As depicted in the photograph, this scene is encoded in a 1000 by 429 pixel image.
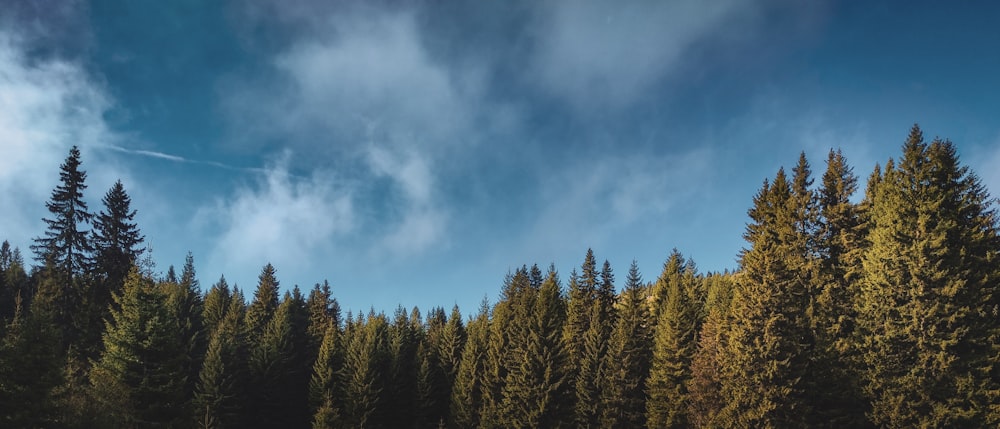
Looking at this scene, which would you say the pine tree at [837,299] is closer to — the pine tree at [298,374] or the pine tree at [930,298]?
the pine tree at [930,298]

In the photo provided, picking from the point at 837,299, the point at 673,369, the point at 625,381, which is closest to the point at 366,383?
the point at 625,381

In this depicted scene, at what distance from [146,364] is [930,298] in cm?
4813

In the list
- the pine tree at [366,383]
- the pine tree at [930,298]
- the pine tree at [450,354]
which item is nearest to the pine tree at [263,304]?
the pine tree at [366,383]

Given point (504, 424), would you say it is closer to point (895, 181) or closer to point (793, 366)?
point (793, 366)

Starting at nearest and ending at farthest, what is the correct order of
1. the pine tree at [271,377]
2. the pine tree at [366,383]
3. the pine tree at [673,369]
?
the pine tree at [673,369]
the pine tree at [366,383]
the pine tree at [271,377]

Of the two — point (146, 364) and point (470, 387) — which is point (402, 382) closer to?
point (470, 387)

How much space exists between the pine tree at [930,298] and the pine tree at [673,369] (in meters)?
15.0

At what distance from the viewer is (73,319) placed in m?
47.2

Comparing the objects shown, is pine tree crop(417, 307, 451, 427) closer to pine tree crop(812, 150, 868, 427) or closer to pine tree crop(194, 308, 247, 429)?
pine tree crop(194, 308, 247, 429)

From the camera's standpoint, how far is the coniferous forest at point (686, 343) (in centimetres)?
2616

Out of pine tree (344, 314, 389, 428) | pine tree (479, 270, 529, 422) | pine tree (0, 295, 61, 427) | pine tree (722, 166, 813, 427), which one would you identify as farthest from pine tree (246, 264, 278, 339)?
A: pine tree (722, 166, 813, 427)

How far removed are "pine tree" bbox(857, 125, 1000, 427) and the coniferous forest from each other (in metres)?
0.09

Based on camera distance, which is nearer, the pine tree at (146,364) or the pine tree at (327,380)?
the pine tree at (146,364)

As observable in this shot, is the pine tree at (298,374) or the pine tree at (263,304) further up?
the pine tree at (263,304)
